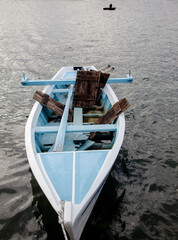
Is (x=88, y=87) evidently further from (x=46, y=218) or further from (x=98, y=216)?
(x=46, y=218)

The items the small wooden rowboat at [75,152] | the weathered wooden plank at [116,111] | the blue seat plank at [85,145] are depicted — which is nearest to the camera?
the small wooden rowboat at [75,152]

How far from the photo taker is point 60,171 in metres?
3.78

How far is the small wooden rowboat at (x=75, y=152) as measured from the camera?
10.5 ft

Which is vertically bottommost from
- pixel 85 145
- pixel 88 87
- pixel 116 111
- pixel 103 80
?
pixel 85 145

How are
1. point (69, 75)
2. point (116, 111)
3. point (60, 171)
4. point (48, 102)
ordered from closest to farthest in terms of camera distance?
point (60, 171), point (116, 111), point (48, 102), point (69, 75)

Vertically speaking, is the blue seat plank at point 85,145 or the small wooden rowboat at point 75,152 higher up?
the small wooden rowboat at point 75,152

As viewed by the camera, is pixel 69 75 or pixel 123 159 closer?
pixel 123 159

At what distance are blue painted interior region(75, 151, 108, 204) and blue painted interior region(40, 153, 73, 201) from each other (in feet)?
0.47

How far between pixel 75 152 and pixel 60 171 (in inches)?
24.3

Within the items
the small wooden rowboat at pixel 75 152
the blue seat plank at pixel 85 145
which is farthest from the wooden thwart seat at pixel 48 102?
the blue seat plank at pixel 85 145

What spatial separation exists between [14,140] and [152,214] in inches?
215

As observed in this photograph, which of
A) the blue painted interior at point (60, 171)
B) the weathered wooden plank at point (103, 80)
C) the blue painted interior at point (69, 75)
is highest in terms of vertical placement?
the weathered wooden plank at point (103, 80)

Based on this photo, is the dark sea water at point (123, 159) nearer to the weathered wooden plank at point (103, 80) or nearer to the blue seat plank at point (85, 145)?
the blue seat plank at point (85, 145)

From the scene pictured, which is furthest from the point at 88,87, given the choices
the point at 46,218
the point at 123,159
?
the point at 46,218
